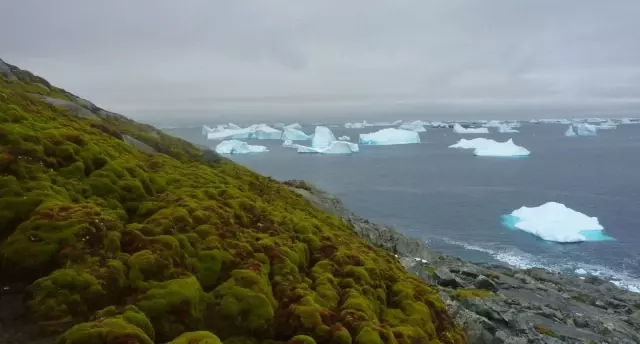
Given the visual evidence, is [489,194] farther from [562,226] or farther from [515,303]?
[515,303]

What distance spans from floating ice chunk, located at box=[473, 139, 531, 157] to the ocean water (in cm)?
546

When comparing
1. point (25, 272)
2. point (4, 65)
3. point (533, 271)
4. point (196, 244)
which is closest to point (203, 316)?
point (196, 244)

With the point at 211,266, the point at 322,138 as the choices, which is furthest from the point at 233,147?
the point at 211,266

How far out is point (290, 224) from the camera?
1396 cm

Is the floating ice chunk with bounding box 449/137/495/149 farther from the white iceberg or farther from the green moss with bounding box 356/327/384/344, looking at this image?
the green moss with bounding box 356/327/384/344

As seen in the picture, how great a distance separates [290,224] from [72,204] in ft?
20.0

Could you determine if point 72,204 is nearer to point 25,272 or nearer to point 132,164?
point 25,272

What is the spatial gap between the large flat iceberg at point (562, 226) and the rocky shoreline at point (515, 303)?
19.5 m

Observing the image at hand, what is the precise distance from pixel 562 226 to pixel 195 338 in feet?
213

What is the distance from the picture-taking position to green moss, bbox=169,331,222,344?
7.57m

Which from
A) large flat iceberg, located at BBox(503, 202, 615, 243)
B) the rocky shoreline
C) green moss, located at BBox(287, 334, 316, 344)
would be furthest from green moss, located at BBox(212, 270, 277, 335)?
large flat iceberg, located at BBox(503, 202, 615, 243)

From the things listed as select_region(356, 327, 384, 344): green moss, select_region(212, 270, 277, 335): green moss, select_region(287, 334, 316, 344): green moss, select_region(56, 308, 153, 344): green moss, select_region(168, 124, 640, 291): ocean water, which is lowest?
select_region(168, 124, 640, 291): ocean water

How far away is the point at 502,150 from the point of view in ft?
529

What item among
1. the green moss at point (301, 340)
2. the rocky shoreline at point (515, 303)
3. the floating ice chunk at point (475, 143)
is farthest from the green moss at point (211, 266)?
the floating ice chunk at point (475, 143)
